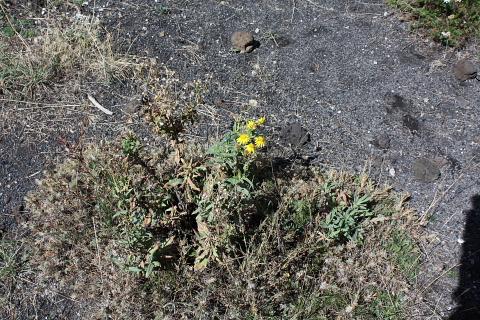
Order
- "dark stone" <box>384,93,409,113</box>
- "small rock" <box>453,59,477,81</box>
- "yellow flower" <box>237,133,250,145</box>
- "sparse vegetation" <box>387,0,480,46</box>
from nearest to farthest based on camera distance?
"yellow flower" <box>237,133,250,145</box>
"dark stone" <box>384,93,409,113</box>
"small rock" <box>453,59,477,81</box>
"sparse vegetation" <box>387,0,480,46</box>

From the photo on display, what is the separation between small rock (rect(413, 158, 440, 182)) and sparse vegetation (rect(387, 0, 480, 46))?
1232 millimetres

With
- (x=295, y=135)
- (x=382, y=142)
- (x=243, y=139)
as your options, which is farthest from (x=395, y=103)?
(x=243, y=139)

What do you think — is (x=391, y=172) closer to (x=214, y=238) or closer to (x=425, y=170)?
(x=425, y=170)

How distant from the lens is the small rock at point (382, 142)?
3.58 metres

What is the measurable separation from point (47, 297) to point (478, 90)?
336cm

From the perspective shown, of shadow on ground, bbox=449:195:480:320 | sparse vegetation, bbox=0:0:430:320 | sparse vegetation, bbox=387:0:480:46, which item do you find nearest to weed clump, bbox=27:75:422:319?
sparse vegetation, bbox=0:0:430:320

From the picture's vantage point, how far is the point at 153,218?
108 inches

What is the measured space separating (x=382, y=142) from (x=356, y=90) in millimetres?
507

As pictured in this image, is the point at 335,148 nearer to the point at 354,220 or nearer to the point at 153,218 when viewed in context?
the point at 354,220

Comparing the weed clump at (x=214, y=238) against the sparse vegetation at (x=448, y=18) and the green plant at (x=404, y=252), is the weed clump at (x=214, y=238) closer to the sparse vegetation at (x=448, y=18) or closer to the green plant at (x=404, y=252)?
the green plant at (x=404, y=252)

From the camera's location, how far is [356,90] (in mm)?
3873

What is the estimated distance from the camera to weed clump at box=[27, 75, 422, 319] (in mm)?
2717

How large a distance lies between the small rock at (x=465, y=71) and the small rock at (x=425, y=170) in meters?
0.90

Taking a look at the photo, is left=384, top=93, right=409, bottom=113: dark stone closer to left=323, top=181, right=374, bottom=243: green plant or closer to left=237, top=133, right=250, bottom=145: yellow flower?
left=323, top=181, right=374, bottom=243: green plant
